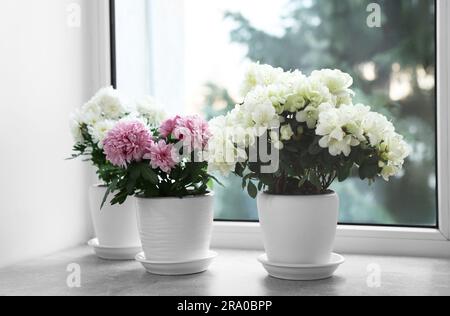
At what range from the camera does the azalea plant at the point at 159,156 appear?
Answer: 1.29 meters

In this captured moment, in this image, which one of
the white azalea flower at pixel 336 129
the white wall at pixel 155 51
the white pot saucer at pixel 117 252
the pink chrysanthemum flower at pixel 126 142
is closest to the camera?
the white azalea flower at pixel 336 129

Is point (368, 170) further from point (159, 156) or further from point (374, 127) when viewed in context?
point (159, 156)

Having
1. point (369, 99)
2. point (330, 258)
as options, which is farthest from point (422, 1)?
point (330, 258)

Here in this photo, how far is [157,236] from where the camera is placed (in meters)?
1.32

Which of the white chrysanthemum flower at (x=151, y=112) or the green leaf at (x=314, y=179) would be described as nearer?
the green leaf at (x=314, y=179)

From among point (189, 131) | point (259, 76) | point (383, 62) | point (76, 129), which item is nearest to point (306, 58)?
point (383, 62)

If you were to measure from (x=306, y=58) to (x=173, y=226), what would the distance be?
26.2 inches

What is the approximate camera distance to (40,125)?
157 cm

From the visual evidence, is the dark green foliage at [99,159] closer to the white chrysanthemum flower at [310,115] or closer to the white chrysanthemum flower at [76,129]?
the white chrysanthemum flower at [76,129]

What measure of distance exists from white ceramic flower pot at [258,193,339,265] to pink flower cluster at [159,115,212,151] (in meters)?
0.18

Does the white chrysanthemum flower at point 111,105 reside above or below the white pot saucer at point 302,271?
above

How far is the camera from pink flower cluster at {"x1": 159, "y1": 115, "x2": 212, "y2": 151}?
129 cm

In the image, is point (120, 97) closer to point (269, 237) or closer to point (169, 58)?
point (169, 58)

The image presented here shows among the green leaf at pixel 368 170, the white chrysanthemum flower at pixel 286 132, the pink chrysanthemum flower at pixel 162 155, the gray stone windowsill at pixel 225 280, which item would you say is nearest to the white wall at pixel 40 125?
the gray stone windowsill at pixel 225 280
